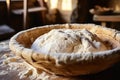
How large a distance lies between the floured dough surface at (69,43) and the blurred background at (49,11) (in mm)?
1743

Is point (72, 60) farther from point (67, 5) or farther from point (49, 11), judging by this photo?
point (49, 11)

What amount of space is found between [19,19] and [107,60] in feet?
8.18

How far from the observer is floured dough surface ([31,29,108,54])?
23.9 inches

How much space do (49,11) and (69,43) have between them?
2.56 metres

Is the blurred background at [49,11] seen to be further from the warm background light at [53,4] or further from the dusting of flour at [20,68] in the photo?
the dusting of flour at [20,68]

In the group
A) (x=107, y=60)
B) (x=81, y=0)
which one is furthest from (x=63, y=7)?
(x=107, y=60)

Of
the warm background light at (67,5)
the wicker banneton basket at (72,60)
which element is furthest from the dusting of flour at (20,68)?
the warm background light at (67,5)

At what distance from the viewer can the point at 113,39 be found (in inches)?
28.6

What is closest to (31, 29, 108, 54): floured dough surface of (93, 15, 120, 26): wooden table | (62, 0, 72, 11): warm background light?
(93, 15, 120, 26): wooden table

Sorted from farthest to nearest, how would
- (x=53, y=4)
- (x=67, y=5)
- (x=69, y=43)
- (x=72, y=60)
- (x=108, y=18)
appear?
(x=53, y=4)
(x=67, y=5)
(x=108, y=18)
(x=69, y=43)
(x=72, y=60)

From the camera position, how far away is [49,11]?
3.12 m

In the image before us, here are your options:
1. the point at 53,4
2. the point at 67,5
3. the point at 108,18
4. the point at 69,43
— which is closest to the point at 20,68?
Answer: the point at 69,43

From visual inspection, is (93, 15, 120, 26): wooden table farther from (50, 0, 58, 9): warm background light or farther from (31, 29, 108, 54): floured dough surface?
(31, 29, 108, 54): floured dough surface

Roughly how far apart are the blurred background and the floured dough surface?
174 centimetres
